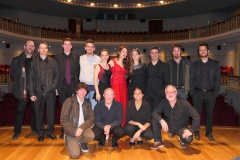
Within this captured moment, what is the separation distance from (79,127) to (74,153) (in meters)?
0.39

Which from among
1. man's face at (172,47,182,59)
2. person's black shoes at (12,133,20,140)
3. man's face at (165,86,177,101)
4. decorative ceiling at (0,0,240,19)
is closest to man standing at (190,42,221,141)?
man's face at (172,47,182,59)

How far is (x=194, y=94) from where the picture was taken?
4441mm

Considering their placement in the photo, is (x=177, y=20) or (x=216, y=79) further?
(x=177, y=20)

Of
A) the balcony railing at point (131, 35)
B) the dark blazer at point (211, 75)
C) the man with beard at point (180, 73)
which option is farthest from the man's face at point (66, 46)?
the balcony railing at point (131, 35)

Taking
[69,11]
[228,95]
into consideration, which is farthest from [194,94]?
[69,11]

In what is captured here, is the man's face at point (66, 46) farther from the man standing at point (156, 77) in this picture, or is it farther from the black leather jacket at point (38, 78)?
the man standing at point (156, 77)

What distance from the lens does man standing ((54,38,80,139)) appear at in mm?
4324

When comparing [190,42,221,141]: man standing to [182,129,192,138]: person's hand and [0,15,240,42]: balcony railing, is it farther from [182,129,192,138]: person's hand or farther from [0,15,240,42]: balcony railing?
[0,15,240,42]: balcony railing

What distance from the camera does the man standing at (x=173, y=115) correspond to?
3.89 meters

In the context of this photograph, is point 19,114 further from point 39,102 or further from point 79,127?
point 79,127

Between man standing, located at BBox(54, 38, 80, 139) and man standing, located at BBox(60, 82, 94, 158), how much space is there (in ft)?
1.63

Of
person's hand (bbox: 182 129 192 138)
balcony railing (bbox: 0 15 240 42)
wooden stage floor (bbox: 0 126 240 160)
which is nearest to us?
wooden stage floor (bbox: 0 126 240 160)

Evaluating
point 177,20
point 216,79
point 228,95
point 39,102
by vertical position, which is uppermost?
point 177,20

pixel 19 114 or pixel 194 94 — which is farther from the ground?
pixel 194 94
